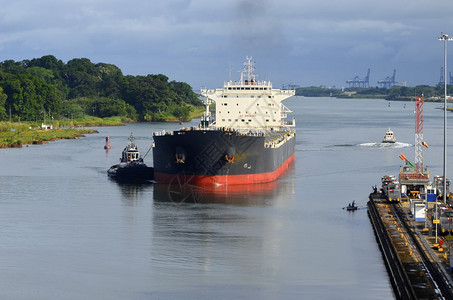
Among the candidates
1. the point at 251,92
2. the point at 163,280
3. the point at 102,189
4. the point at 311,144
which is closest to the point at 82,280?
the point at 163,280

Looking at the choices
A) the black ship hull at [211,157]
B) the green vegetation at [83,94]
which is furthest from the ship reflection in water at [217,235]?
the green vegetation at [83,94]

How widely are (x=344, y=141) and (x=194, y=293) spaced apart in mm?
57883

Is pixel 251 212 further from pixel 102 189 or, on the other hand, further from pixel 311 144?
pixel 311 144

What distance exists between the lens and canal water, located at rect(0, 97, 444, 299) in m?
24.0

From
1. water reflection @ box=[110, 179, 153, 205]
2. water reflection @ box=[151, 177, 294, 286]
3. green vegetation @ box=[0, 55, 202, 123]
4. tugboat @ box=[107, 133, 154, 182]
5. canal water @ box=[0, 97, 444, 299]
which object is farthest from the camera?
green vegetation @ box=[0, 55, 202, 123]

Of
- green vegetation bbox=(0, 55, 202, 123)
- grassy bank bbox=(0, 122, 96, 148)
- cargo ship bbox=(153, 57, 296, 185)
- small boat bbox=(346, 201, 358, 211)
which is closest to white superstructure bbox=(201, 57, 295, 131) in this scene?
cargo ship bbox=(153, 57, 296, 185)

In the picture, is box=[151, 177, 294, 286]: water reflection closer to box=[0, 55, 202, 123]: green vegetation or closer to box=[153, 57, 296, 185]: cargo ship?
box=[153, 57, 296, 185]: cargo ship

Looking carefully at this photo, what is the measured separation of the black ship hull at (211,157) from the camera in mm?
41281

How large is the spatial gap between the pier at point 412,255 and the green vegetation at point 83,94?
7660 centimetres

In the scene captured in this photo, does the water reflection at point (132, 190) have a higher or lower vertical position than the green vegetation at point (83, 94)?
lower

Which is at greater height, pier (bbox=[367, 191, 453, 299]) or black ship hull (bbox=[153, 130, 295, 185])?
black ship hull (bbox=[153, 130, 295, 185])

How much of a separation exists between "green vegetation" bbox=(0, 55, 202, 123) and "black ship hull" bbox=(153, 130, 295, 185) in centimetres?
6148

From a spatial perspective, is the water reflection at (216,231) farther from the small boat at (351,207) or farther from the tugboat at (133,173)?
the tugboat at (133,173)

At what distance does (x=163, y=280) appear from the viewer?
80.5 feet
